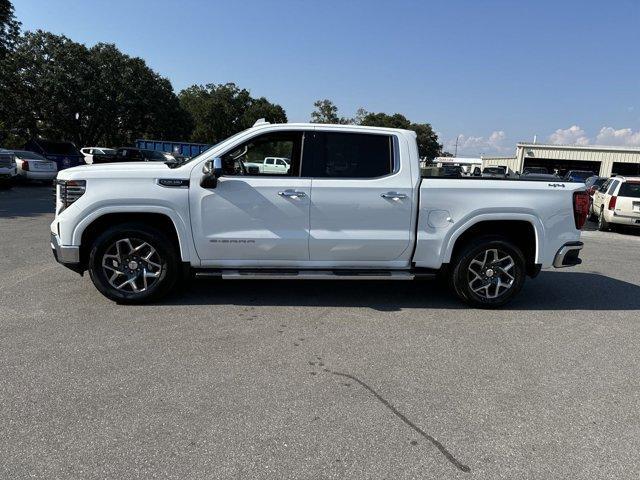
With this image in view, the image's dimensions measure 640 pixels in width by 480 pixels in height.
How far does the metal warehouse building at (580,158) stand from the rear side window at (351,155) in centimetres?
4741

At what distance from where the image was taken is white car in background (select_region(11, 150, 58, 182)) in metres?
19.8

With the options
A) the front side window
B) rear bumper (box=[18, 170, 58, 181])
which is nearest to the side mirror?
the front side window

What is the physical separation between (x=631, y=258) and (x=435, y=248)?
6.33 m

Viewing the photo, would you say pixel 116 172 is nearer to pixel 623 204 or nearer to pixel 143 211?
pixel 143 211

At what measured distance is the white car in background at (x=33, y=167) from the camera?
1984cm

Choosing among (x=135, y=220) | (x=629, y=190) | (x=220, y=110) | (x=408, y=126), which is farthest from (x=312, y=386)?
(x=408, y=126)

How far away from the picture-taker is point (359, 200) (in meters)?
5.17

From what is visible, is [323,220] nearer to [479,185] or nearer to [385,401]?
[479,185]

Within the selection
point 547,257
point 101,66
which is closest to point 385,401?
point 547,257

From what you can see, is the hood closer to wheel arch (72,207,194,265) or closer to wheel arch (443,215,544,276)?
wheel arch (72,207,194,265)

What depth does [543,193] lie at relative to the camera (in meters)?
5.40

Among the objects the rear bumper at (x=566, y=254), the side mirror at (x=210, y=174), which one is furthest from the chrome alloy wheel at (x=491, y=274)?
the side mirror at (x=210, y=174)

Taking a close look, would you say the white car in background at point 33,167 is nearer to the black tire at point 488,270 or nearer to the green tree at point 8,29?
the green tree at point 8,29

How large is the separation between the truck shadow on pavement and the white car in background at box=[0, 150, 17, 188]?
15.5 m
